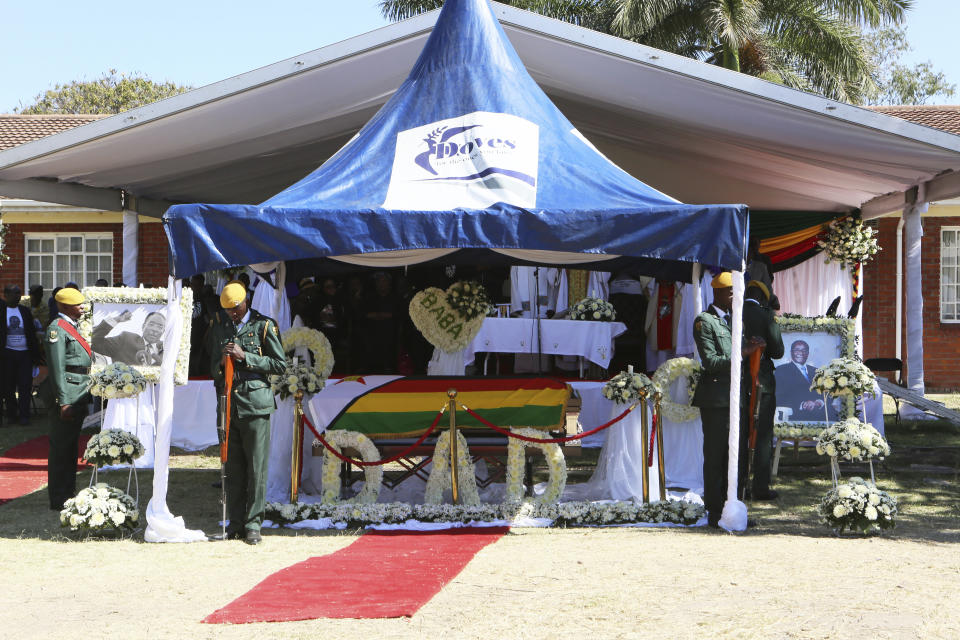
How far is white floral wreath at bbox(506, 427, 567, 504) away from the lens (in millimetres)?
8703

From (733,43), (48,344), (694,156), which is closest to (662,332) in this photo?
(694,156)

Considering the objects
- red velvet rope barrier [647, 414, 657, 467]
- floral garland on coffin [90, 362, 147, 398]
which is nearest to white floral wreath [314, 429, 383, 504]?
floral garland on coffin [90, 362, 147, 398]

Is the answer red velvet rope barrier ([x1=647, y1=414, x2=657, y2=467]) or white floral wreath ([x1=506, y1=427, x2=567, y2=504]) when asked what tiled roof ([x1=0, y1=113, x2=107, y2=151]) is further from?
red velvet rope barrier ([x1=647, y1=414, x2=657, y2=467])

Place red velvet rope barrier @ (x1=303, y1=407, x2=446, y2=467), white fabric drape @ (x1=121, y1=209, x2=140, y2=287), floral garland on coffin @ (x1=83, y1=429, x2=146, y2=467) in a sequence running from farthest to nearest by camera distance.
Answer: white fabric drape @ (x1=121, y1=209, x2=140, y2=287) → red velvet rope barrier @ (x1=303, y1=407, x2=446, y2=467) → floral garland on coffin @ (x1=83, y1=429, x2=146, y2=467)

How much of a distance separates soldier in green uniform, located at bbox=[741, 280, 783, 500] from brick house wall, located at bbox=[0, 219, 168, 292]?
13.9 meters

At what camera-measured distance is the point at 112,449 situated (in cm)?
824

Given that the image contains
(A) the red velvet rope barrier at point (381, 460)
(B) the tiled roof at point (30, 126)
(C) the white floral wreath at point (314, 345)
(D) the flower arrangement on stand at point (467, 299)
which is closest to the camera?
(A) the red velvet rope barrier at point (381, 460)

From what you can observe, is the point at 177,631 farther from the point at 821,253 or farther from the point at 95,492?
the point at 821,253

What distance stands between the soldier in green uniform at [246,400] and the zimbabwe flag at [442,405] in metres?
1.18

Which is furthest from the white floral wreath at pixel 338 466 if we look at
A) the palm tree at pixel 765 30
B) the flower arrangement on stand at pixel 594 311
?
the palm tree at pixel 765 30

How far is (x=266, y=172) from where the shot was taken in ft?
46.2

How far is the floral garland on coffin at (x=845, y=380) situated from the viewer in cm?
846

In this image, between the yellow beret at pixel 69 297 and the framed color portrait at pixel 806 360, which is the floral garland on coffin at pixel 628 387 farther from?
the yellow beret at pixel 69 297

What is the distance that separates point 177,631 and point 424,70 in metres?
6.06
